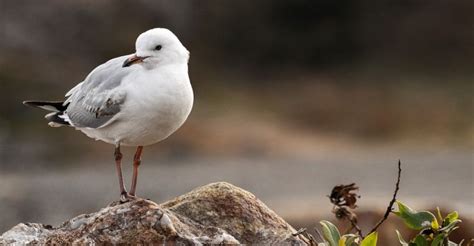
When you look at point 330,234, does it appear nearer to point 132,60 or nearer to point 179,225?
point 179,225

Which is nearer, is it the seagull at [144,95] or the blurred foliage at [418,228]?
the blurred foliage at [418,228]

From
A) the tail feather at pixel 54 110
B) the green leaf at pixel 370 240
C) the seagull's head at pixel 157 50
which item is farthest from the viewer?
the tail feather at pixel 54 110

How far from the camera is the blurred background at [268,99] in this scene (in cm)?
2322

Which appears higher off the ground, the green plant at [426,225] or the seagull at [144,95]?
the seagull at [144,95]

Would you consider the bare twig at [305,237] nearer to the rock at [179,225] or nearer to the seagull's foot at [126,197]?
the rock at [179,225]

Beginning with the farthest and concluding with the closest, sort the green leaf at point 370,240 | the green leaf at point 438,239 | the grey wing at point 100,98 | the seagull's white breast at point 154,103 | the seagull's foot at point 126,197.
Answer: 1. the grey wing at point 100,98
2. the seagull's white breast at point 154,103
3. the seagull's foot at point 126,197
4. the green leaf at point 438,239
5. the green leaf at point 370,240

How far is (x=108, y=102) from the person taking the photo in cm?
671

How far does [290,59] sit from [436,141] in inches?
261

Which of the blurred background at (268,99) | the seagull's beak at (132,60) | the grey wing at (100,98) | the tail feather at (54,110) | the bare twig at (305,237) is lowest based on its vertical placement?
the blurred background at (268,99)

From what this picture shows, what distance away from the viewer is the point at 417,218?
17.5 ft

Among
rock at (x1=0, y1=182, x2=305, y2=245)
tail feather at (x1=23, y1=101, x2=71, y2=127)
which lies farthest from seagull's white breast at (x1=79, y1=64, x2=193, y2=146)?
tail feather at (x1=23, y1=101, x2=71, y2=127)

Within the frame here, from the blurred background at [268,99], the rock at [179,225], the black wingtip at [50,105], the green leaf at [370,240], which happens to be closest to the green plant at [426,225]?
the green leaf at [370,240]

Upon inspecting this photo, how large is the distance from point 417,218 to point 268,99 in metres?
25.6

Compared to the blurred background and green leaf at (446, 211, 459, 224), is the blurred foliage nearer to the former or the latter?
green leaf at (446, 211, 459, 224)
